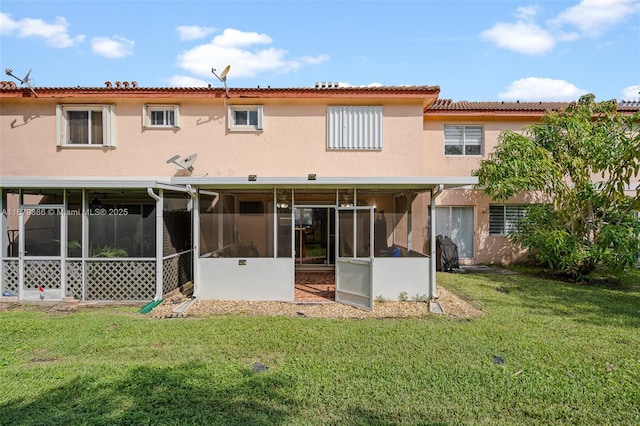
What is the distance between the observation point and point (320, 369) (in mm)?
5051

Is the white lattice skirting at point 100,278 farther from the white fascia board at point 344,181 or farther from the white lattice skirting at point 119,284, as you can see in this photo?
the white fascia board at point 344,181

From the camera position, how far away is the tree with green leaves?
424 inches

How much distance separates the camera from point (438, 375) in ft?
16.0

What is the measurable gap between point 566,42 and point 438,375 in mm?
10654

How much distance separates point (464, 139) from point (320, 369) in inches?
475

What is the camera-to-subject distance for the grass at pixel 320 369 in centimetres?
400

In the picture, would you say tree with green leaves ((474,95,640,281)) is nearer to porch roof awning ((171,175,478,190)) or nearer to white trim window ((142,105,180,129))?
porch roof awning ((171,175,478,190))

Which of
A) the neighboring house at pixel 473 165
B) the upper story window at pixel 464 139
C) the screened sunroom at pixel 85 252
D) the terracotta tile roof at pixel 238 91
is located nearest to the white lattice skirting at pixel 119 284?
the screened sunroom at pixel 85 252

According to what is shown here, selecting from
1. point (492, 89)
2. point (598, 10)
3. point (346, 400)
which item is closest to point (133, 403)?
point (346, 400)

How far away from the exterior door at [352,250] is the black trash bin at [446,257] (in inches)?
204

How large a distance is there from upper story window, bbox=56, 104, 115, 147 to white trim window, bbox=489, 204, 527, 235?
1458cm

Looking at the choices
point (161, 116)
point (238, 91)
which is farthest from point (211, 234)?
point (161, 116)

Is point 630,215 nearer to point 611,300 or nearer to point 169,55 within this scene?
point 611,300

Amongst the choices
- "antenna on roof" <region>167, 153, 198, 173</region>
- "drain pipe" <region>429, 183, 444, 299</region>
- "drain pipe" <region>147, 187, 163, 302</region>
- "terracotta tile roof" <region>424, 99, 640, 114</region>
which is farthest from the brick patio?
"terracotta tile roof" <region>424, 99, 640, 114</region>
